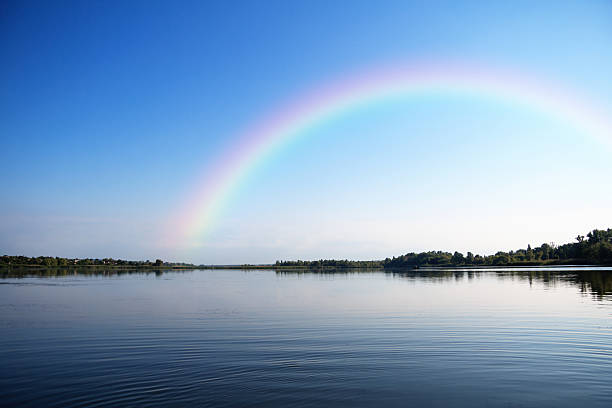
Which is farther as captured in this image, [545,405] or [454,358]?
[454,358]

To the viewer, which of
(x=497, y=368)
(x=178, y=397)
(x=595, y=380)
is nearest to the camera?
(x=178, y=397)

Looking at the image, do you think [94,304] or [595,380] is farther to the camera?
[94,304]

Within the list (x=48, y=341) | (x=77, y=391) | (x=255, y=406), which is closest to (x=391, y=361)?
(x=255, y=406)

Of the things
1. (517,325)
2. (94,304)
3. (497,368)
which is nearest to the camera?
(497,368)

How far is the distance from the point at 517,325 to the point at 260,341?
1796 centimetres

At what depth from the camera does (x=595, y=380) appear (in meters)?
14.5

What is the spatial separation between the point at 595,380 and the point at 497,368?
3326 millimetres

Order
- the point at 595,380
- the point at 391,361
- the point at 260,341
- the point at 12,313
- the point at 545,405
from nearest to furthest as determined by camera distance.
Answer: the point at 545,405 < the point at 595,380 < the point at 391,361 < the point at 260,341 < the point at 12,313

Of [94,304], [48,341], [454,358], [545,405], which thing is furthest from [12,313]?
Result: [545,405]

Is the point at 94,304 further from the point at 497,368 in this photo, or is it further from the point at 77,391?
the point at 497,368

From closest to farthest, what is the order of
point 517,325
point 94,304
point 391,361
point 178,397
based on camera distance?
point 178,397, point 391,361, point 517,325, point 94,304

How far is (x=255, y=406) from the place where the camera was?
39.8ft

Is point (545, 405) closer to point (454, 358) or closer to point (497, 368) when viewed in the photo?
point (497, 368)

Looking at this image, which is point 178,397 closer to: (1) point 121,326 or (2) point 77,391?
(2) point 77,391
